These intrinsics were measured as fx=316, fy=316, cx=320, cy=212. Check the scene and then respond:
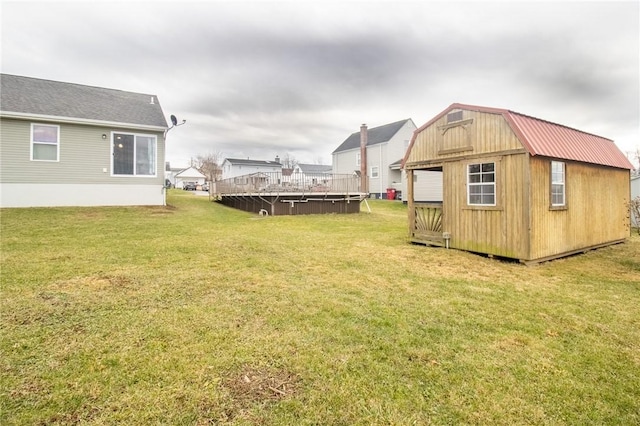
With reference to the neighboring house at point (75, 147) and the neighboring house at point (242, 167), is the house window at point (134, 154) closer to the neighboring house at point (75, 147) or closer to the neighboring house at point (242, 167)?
the neighboring house at point (75, 147)

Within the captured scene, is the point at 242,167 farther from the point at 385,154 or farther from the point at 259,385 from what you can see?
the point at 259,385

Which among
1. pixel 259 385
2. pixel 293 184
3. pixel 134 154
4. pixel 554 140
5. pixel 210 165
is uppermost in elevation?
pixel 210 165

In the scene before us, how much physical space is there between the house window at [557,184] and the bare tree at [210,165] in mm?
60502

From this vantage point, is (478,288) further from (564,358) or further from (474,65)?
(474,65)

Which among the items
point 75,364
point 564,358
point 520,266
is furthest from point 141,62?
point 564,358

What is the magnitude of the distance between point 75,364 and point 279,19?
37.1 ft

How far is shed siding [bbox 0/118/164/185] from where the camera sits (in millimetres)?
12438


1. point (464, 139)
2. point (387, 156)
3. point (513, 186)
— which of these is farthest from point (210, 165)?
point (513, 186)

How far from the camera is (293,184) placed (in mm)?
16609

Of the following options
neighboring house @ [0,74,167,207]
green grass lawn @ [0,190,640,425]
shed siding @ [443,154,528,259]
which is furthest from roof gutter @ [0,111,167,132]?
shed siding @ [443,154,528,259]

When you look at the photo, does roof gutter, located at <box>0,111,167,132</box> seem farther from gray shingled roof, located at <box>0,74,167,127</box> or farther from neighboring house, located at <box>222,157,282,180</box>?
neighboring house, located at <box>222,157,282,180</box>

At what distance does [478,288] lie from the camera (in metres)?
5.40

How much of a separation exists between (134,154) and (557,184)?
16.1m

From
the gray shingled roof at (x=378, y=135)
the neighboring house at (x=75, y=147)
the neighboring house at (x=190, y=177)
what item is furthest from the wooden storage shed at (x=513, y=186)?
the neighboring house at (x=190, y=177)
